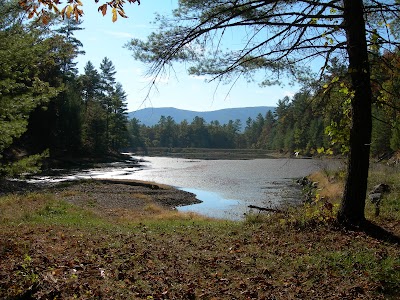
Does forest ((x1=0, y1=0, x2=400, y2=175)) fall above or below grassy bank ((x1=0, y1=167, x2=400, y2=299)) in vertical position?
above

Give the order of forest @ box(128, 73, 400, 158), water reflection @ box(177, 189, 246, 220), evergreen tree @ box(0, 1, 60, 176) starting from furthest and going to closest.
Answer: water reflection @ box(177, 189, 246, 220) → evergreen tree @ box(0, 1, 60, 176) → forest @ box(128, 73, 400, 158)

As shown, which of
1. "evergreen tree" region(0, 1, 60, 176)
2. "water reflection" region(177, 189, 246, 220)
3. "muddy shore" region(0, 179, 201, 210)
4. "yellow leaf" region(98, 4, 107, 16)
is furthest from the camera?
"muddy shore" region(0, 179, 201, 210)

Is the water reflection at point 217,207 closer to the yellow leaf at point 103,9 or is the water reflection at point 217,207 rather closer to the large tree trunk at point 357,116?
the large tree trunk at point 357,116

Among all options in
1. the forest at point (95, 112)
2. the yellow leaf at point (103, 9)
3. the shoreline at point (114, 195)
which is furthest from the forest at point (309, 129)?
the shoreline at point (114, 195)

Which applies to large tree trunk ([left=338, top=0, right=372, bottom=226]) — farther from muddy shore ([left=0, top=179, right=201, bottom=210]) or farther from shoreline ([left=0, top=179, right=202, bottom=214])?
muddy shore ([left=0, top=179, right=201, bottom=210])

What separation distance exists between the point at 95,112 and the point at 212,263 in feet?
207

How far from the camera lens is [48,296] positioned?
4.32 metres

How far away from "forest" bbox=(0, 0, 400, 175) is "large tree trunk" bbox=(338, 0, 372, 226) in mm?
292

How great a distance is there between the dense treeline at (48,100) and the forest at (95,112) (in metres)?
0.03

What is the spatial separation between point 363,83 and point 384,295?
13.6ft

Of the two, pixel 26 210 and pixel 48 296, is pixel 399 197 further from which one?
pixel 26 210

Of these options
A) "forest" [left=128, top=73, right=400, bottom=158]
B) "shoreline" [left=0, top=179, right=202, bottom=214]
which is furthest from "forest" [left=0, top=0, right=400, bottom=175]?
"shoreline" [left=0, top=179, right=202, bottom=214]

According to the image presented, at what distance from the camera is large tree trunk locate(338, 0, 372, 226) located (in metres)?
7.00

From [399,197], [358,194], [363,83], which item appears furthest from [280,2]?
[399,197]
